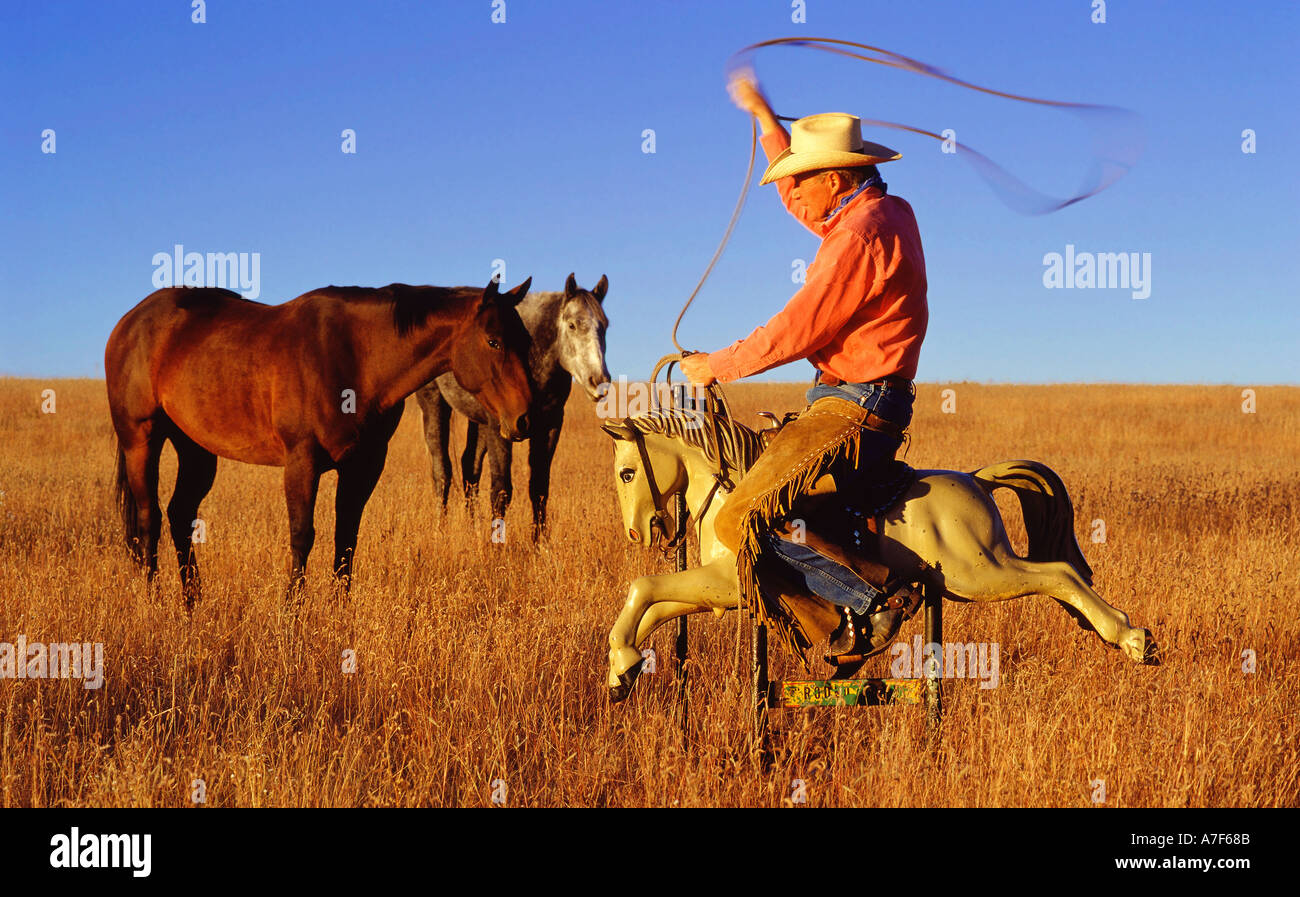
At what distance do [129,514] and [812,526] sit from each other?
6.02 meters

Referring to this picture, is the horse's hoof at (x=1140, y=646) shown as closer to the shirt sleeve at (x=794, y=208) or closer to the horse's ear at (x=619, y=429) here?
the shirt sleeve at (x=794, y=208)

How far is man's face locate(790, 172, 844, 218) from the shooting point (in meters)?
3.57

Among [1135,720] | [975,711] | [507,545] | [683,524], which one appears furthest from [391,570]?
[1135,720]

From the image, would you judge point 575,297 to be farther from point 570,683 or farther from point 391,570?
point 570,683

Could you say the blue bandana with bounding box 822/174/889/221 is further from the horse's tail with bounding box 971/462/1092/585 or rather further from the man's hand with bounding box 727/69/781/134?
the horse's tail with bounding box 971/462/1092/585

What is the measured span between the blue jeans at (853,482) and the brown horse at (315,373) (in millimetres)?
2585

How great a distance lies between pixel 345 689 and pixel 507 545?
366 cm

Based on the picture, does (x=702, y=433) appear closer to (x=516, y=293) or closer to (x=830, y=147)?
(x=830, y=147)

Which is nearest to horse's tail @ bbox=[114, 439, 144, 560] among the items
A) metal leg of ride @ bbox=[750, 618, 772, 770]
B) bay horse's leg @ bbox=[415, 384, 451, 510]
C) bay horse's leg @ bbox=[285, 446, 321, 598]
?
bay horse's leg @ bbox=[285, 446, 321, 598]

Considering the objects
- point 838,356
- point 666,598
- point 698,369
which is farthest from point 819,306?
point 666,598

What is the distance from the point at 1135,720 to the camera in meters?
4.22

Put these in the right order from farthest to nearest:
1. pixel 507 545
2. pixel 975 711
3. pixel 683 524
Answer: pixel 507 545 → pixel 975 711 → pixel 683 524

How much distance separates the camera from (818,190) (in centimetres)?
360
